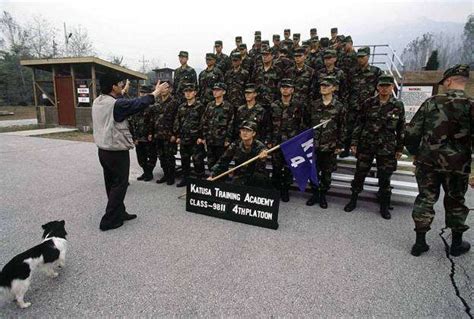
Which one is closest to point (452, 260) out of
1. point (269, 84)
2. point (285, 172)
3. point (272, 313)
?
point (272, 313)

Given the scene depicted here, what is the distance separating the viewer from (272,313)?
7.16ft

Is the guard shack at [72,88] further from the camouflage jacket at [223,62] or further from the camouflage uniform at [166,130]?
the camouflage uniform at [166,130]

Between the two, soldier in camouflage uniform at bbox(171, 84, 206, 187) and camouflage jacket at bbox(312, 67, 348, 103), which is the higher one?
camouflage jacket at bbox(312, 67, 348, 103)

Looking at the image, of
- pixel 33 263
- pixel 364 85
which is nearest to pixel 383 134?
pixel 364 85

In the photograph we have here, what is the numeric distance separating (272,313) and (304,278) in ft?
1.90

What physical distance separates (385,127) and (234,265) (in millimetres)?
2920

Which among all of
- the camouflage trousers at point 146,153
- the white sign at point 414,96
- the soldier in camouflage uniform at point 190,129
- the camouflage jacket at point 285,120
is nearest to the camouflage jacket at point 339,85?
the camouflage jacket at point 285,120

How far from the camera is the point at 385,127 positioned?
3.98 meters

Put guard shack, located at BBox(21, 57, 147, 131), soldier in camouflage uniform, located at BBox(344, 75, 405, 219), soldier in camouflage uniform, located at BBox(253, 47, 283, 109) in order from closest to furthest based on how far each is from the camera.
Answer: soldier in camouflage uniform, located at BBox(344, 75, 405, 219) → soldier in camouflage uniform, located at BBox(253, 47, 283, 109) → guard shack, located at BBox(21, 57, 147, 131)

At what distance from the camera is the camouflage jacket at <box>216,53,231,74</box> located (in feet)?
23.9

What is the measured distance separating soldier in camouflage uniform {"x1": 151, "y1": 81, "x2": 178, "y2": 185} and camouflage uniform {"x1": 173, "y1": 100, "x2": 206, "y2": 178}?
183 mm

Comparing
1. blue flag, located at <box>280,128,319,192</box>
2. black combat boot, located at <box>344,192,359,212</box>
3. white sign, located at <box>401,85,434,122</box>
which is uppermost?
white sign, located at <box>401,85,434,122</box>

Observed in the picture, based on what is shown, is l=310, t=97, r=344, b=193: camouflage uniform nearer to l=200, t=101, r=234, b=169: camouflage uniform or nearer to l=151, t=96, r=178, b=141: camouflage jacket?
l=200, t=101, r=234, b=169: camouflage uniform

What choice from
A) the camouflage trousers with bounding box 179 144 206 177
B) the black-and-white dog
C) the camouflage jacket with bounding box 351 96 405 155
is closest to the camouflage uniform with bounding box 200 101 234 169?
the camouflage trousers with bounding box 179 144 206 177
